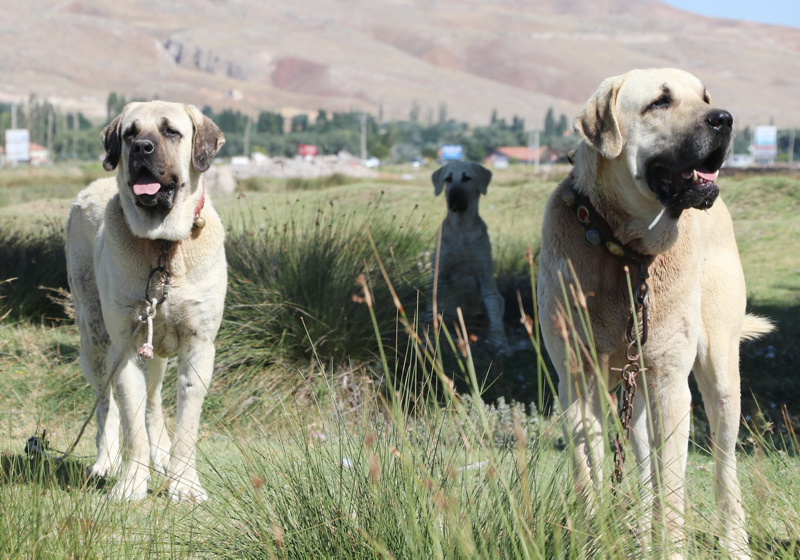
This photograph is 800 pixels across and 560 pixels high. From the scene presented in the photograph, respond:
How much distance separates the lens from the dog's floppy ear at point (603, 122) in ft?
11.2

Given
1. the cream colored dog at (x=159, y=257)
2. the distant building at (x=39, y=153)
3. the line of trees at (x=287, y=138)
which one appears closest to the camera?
the cream colored dog at (x=159, y=257)

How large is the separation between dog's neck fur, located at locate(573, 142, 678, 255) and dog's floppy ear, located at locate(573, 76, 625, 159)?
0.27 feet

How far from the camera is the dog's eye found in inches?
132

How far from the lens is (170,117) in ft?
14.8

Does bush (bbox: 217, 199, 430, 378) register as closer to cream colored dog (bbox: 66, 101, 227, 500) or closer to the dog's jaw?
cream colored dog (bbox: 66, 101, 227, 500)

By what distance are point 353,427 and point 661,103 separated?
2.32 m

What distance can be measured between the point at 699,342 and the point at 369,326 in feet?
10.8

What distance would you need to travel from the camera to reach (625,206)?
3543 mm

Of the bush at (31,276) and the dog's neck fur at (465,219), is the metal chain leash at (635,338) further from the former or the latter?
the bush at (31,276)

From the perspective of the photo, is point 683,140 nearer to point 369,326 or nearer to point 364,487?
point 364,487

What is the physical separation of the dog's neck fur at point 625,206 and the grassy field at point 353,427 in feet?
2.78

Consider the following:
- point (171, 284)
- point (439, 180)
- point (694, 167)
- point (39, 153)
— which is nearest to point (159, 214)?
point (171, 284)

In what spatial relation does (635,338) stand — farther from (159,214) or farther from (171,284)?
(159,214)

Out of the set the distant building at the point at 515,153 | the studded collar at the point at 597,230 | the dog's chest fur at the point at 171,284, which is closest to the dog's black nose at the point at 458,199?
the dog's chest fur at the point at 171,284
